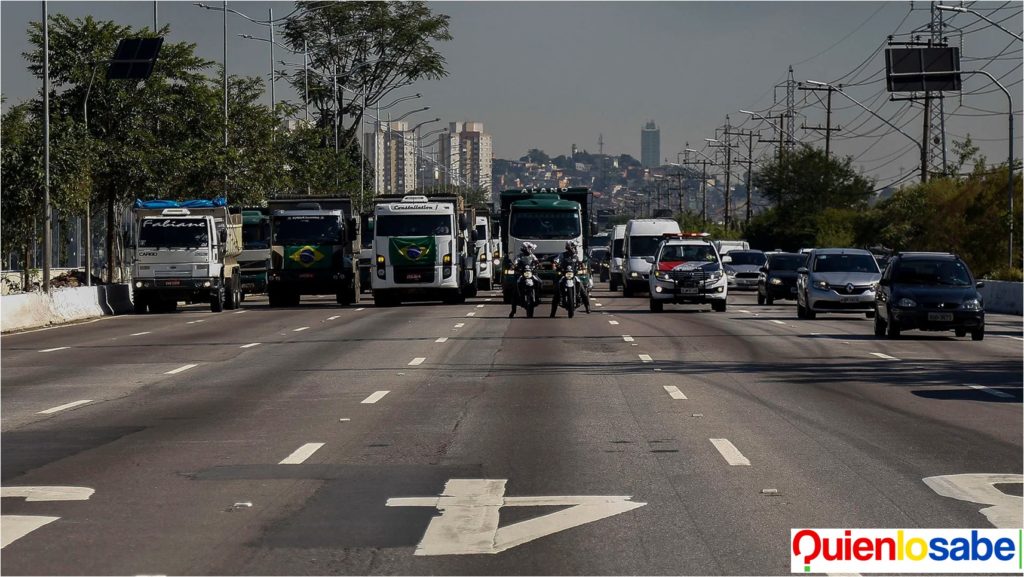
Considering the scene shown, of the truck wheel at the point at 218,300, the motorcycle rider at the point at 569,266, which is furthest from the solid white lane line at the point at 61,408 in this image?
the truck wheel at the point at 218,300

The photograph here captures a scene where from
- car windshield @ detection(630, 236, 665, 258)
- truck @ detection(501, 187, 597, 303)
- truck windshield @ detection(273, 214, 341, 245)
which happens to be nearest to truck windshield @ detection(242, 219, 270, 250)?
truck windshield @ detection(273, 214, 341, 245)

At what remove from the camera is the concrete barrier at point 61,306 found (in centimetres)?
3559

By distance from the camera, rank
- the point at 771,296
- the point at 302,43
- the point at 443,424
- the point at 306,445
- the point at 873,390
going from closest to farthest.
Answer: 1. the point at 306,445
2. the point at 443,424
3. the point at 873,390
4. the point at 771,296
5. the point at 302,43

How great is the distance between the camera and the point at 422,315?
134ft

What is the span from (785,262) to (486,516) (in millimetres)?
43355

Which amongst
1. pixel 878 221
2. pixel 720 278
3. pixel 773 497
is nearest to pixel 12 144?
pixel 720 278

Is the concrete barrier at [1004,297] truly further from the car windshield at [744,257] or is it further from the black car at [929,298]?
the car windshield at [744,257]

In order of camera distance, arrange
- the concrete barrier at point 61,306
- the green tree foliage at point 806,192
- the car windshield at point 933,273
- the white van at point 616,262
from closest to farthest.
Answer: the car windshield at point 933,273 → the concrete barrier at point 61,306 → the white van at point 616,262 → the green tree foliage at point 806,192

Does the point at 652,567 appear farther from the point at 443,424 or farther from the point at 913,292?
the point at 913,292

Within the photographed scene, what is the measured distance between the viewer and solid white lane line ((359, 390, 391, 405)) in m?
17.3

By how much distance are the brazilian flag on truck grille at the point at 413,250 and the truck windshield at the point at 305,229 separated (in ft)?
8.12

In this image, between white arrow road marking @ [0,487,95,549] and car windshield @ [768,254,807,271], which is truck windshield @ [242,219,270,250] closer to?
car windshield @ [768,254,807,271]

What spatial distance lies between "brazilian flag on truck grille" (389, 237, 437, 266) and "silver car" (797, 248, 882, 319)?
39.1 ft

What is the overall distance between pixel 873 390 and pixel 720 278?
24287mm
